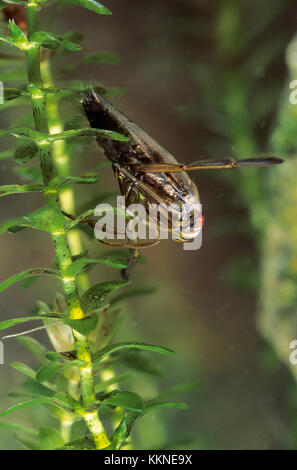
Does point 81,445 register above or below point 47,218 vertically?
below

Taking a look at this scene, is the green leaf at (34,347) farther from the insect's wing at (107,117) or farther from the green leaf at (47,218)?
the insect's wing at (107,117)

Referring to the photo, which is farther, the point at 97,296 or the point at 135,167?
the point at 135,167

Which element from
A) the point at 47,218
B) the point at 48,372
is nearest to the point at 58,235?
the point at 47,218

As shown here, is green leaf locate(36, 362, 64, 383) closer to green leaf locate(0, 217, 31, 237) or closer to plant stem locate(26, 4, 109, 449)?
plant stem locate(26, 4, 109, 449)

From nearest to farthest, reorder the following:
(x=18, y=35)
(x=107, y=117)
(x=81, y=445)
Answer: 1. (x=18, y=35)
2. (x=81, y=445)
3. (x=107, y=117)

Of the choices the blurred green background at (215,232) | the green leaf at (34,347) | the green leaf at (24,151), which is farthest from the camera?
the blurred green background at (215,232)

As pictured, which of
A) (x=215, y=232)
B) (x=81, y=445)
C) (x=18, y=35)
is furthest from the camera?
(x=215, y=232)

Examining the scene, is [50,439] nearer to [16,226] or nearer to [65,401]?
[65,401]

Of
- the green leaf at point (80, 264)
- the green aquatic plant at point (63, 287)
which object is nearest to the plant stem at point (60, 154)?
the green aquatic plant at point (63, 287)
